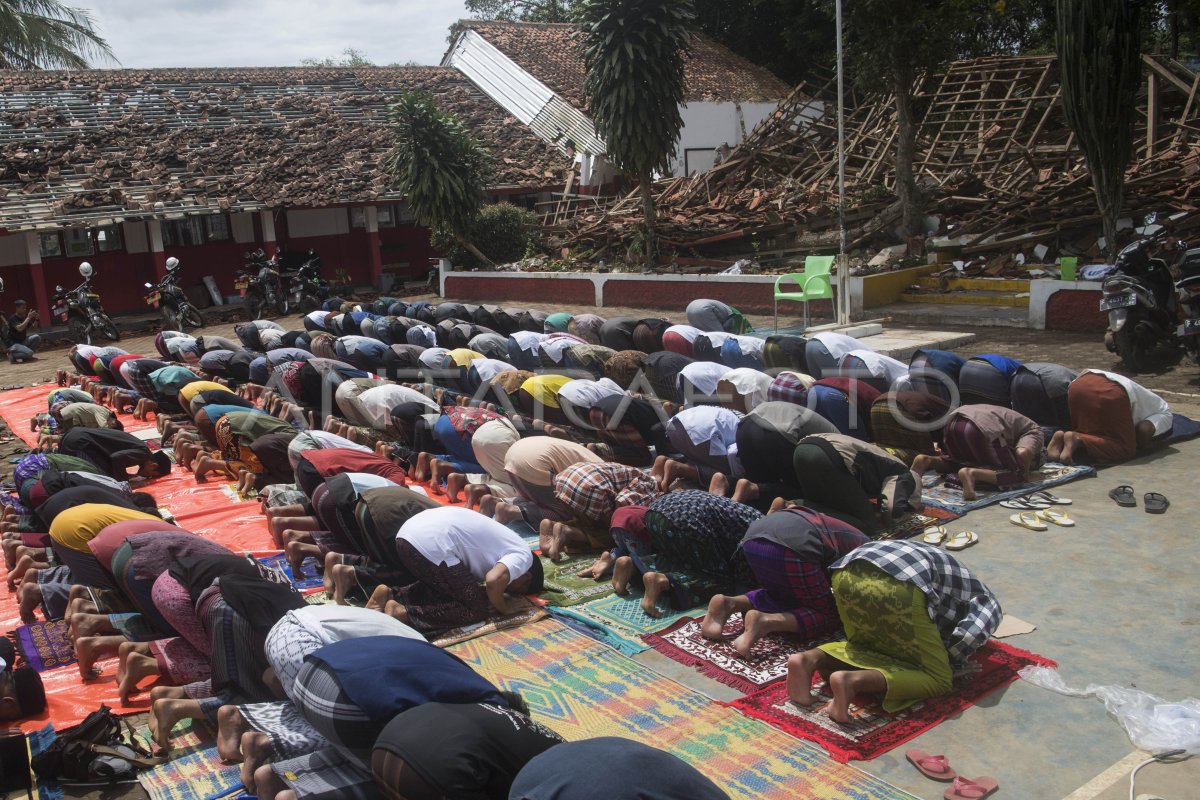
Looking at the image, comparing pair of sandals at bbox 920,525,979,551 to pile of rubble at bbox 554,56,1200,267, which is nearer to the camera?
pair of sandals at bbox 920,525,979,551

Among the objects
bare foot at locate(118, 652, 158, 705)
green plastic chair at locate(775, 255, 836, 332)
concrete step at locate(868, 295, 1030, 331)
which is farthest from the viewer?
concrete step at locate(868, 295, 1030, 331)

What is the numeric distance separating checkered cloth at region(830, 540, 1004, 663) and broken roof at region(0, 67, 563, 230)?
18.4 meters

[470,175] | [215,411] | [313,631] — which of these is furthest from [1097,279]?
[470,175]

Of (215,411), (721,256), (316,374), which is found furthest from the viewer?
(721,256)

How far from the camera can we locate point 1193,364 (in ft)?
29.9

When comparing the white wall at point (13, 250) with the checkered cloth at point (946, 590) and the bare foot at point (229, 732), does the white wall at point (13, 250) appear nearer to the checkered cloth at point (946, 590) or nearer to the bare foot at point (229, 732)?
the bare foot at point (229, 732)

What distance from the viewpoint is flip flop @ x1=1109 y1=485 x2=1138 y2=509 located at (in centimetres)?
591

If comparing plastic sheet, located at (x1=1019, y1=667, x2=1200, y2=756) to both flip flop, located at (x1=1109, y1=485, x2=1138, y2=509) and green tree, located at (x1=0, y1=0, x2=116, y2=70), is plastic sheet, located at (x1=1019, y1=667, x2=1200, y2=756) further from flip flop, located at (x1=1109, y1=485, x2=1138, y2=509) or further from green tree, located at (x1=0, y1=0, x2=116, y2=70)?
green tree, located at (x1=0, y1=0, x2=116, y2=70)

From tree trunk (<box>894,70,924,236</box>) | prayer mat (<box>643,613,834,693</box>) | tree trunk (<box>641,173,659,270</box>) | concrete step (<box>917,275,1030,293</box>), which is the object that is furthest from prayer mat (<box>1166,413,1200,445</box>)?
tree trunk (<box>641,173,659,270</box>)

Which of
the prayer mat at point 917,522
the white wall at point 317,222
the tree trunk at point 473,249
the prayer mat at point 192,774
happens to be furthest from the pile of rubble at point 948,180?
the prayer mat at point 192,774

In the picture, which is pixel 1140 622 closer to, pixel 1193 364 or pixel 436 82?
pixel 1193 364

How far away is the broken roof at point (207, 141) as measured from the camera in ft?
64.8

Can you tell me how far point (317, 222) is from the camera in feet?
76.0

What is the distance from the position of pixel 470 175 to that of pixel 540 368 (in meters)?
10.5
